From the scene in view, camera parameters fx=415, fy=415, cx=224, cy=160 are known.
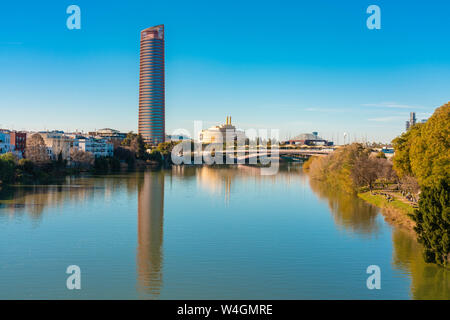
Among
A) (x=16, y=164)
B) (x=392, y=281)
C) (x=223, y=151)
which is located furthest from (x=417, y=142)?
(x=223, y=151)

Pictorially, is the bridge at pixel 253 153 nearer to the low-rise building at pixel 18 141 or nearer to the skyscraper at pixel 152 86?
the skyscraper at pixel 152 86

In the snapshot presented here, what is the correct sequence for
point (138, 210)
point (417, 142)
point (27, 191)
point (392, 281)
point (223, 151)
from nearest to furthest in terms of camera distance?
1. point (392, 281)
2. point (417, 142)
3. point (138, 210)
4. point (27, 191)
5. point (223, 151)

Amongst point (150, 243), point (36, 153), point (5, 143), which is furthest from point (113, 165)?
point (150, 243)

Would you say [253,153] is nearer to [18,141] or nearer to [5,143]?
[18,141]

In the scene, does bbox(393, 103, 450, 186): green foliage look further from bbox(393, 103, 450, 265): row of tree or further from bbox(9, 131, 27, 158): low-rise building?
bbox(9, 131, 27, 158): low-rise building

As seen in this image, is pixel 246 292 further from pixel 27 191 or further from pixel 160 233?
pixel 27 191
